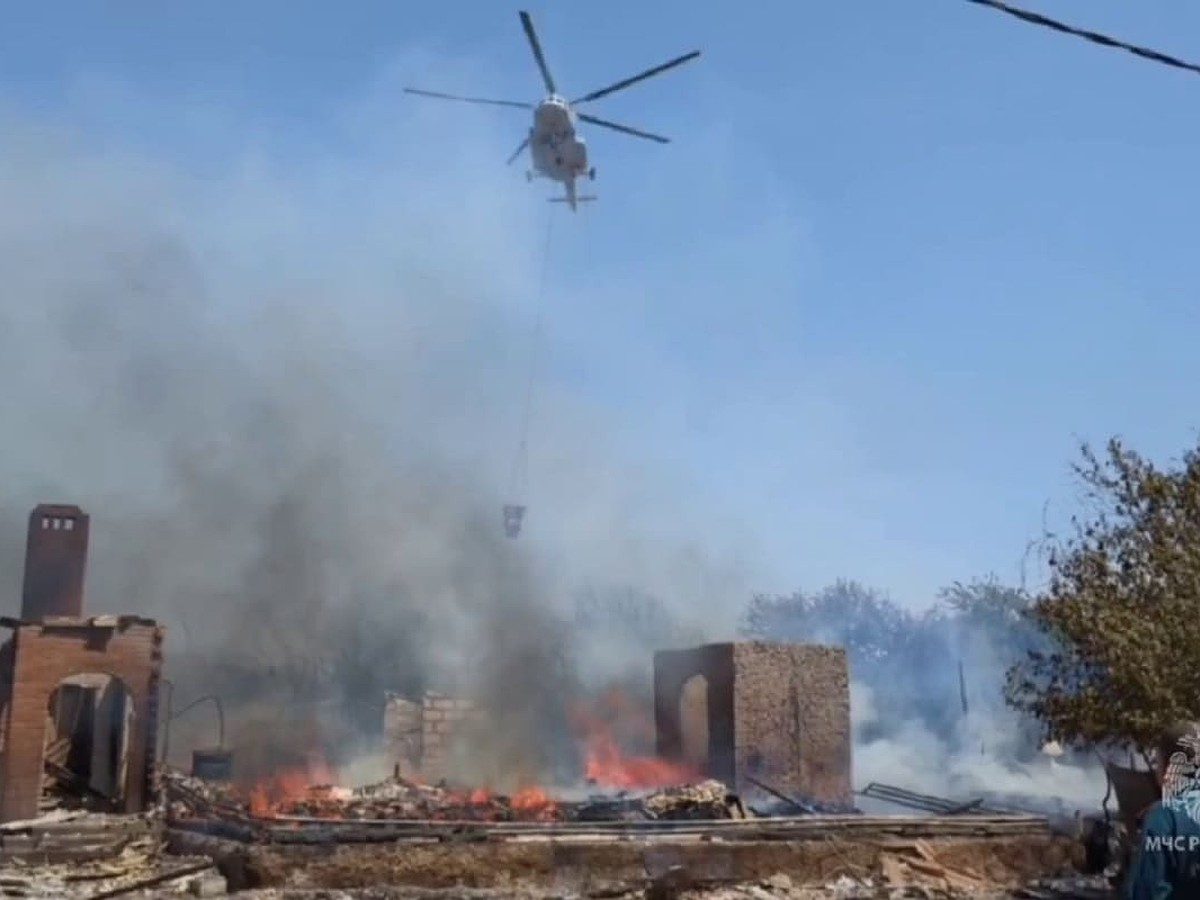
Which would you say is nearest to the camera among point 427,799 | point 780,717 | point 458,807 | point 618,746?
point 458,807

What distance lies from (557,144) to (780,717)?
10.6m

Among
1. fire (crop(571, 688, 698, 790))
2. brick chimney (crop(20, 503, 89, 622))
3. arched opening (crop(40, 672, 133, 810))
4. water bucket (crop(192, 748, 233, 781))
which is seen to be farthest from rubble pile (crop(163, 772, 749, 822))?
brick chimney (crop(20, 503, 89, 622))

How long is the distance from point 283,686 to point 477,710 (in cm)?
620

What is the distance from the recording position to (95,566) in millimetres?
32375

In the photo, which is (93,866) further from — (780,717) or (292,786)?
(780,717)

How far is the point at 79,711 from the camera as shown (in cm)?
2272

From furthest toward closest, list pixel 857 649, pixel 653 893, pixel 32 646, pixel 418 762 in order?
pixel 857 649 < pixel 418 762 < pixel 32 646 < pixel 653 893

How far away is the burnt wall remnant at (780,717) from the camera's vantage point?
20.7 m

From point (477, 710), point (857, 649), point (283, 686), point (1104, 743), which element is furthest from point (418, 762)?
point (857, 649)

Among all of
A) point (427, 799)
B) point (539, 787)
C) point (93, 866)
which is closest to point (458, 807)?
point (427, 799)

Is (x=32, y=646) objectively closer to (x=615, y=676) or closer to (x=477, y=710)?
(x=477, y=710)

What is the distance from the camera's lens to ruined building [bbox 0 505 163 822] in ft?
64.8

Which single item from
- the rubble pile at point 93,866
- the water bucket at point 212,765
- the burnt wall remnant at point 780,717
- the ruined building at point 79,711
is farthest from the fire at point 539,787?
the ruined building at point 79,711

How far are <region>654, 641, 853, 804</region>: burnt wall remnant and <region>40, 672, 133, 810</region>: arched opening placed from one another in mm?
10322
